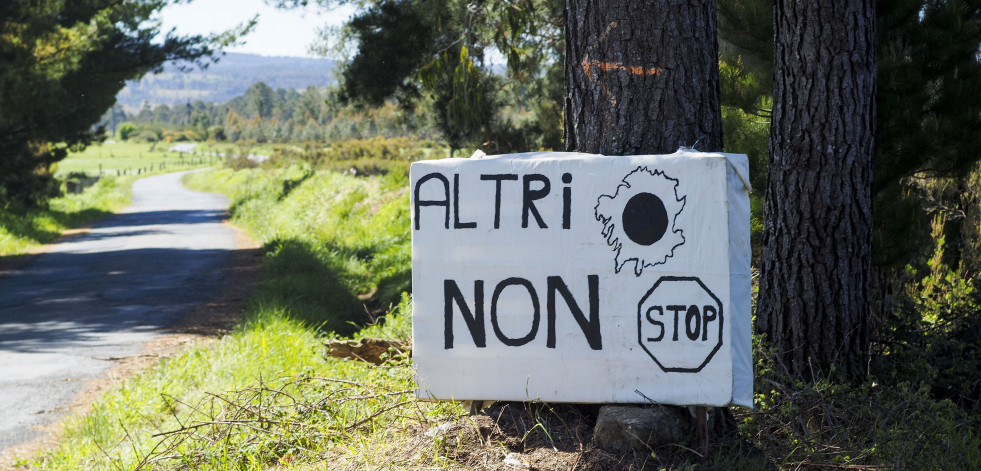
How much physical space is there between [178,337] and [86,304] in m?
2.79

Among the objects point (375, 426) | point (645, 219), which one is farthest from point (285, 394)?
point (645, 219)

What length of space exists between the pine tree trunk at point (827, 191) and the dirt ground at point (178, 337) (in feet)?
14.1

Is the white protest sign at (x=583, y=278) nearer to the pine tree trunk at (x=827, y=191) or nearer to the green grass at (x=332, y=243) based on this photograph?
the pine tree trunk at (x=827, y=191)

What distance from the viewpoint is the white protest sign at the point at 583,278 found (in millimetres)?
3156

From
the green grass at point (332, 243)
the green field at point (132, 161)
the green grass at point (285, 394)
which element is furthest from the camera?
the green field at point (132, 161)

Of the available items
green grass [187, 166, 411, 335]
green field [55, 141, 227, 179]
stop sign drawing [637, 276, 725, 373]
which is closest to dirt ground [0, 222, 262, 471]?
green grass [187, 166, 411, 335]

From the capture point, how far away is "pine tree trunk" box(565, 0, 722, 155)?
3.50 metres

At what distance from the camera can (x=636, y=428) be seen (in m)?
3.15

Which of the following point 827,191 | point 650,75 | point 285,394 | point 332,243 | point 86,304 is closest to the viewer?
point 650,75

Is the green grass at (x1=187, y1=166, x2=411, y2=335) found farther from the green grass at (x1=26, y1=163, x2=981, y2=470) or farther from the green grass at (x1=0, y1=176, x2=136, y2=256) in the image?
the green grass at (x1=0, y1=176, x2=136, y2=256)

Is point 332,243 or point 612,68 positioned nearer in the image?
point 612,68

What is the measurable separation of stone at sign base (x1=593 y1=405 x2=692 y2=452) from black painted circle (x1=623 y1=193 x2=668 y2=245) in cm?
61

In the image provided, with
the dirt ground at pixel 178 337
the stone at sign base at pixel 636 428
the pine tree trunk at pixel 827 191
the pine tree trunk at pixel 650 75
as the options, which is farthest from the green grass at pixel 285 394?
the pine tree trunk at pixel 827 191

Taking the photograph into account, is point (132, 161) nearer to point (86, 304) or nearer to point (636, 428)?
point (86, 304)
